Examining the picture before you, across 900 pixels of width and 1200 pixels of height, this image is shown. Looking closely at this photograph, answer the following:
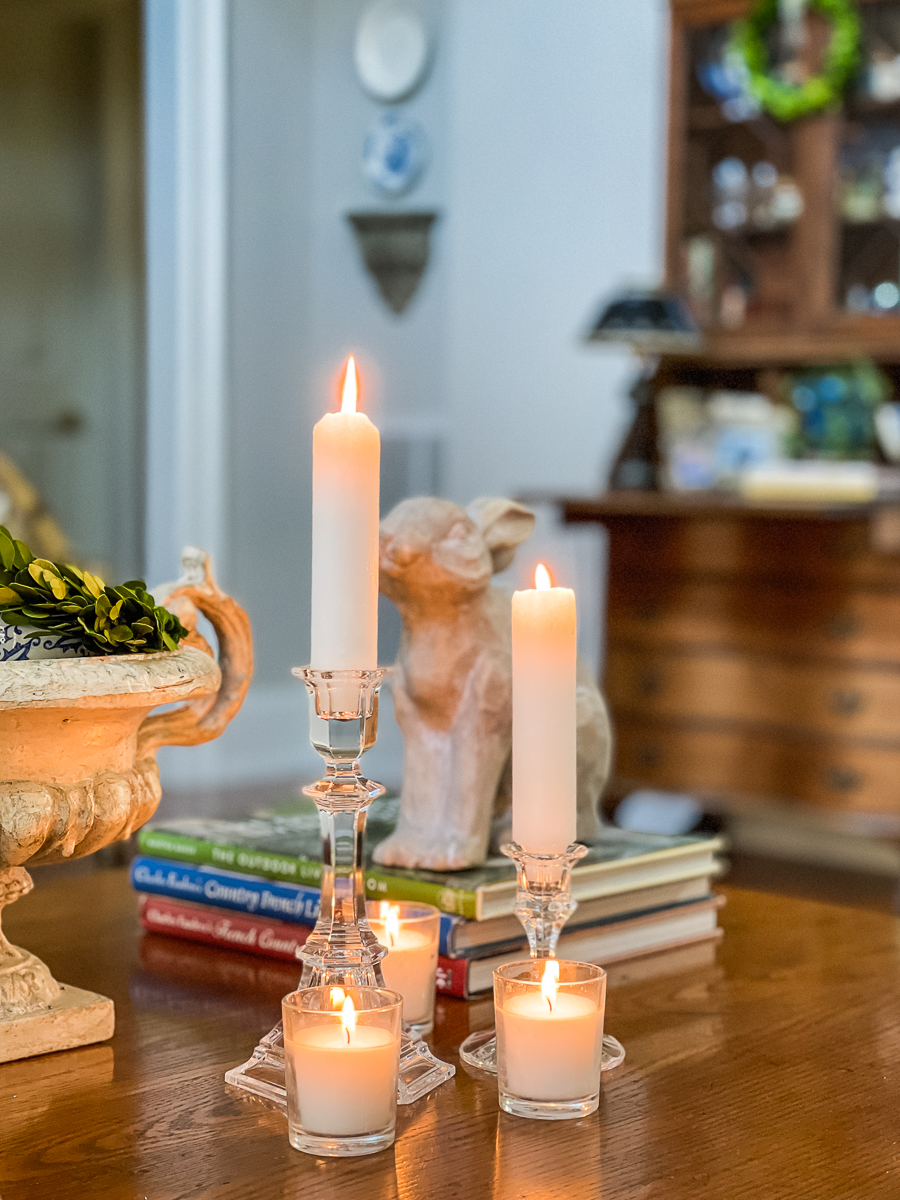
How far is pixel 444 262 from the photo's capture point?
457 cm

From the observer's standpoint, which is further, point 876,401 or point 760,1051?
point 876,401

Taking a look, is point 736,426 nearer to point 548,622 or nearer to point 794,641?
point 794,641

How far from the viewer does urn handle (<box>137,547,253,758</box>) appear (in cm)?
87

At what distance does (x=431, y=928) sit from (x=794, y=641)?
2504 millimetres

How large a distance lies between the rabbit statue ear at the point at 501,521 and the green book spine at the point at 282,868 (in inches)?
9.1

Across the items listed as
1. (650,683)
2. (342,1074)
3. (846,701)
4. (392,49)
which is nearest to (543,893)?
(342,1074)

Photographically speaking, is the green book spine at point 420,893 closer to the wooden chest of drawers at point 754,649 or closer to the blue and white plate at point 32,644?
the blue and white plate at point 32,644

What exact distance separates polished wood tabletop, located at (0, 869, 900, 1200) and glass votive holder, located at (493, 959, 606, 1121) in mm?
11

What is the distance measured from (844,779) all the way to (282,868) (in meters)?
2.38

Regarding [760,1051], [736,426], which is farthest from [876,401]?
[760,1051]

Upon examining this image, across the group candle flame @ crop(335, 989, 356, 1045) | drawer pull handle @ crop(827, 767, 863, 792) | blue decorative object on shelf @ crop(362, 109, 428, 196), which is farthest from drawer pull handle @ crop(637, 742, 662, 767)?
candle flame @ crop(335, 989, 356, 1045)

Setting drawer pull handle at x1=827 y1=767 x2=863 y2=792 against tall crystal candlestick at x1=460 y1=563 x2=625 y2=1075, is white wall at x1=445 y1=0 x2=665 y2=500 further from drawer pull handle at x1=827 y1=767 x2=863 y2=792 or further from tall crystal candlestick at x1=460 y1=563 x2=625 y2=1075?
tall crystal candlestick at x1=460 y1=563 x2=625 y2=1075

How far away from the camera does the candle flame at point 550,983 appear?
70 centimetres

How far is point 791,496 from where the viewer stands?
3.27 meters
